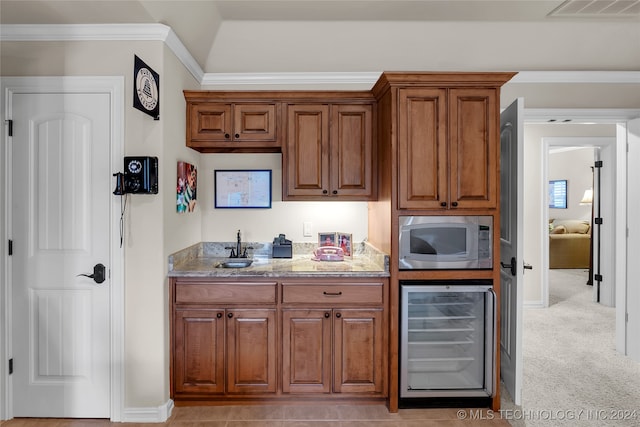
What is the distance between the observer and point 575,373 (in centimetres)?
307

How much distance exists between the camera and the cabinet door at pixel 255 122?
2941 mm

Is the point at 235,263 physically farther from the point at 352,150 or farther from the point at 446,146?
the point at 446,146

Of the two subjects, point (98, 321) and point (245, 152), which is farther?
point (245, 152)

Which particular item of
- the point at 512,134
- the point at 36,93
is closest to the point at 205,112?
→ the point at 36,93

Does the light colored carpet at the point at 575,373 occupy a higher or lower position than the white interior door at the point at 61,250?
lower

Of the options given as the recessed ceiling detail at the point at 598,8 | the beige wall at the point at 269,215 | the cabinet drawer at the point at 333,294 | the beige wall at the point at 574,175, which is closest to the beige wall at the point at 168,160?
the beige wall at the point at 269,215

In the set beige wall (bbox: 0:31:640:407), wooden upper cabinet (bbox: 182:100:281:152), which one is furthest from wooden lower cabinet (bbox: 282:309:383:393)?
wooden upper cabinet (bbox: 182:100:281:152)

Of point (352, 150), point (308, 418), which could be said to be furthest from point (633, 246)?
point (308, 418)

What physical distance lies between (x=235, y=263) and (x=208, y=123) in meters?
1.19

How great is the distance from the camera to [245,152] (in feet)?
10.6

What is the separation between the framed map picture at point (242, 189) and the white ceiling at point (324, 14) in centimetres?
102

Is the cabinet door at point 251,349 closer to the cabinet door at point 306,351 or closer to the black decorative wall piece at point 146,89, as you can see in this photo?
the cabinet door at point 306,351

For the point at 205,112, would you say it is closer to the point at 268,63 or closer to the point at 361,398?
the point at 268,63

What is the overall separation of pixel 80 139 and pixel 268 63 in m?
1.62
